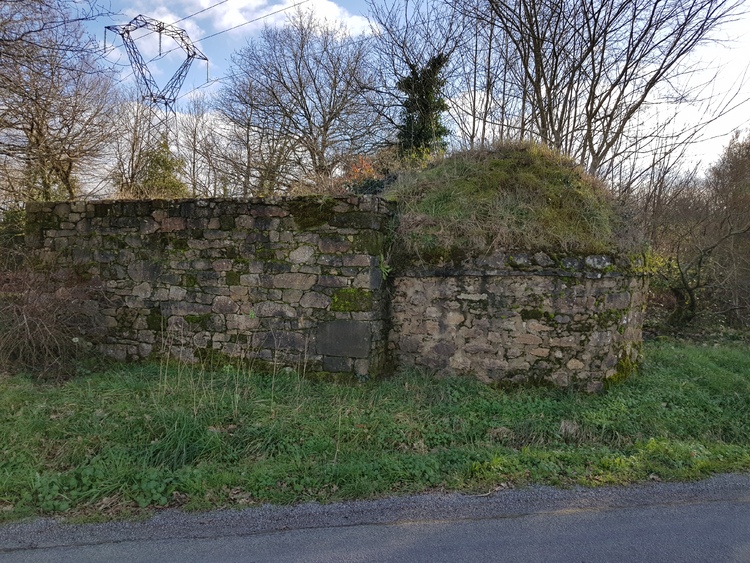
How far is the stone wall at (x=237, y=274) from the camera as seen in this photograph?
632 cm

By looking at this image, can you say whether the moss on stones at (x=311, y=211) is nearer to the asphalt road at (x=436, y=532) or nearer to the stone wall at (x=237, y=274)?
the stone wall at (x=237, y=274)

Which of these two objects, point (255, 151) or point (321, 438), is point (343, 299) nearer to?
point (321, 438)

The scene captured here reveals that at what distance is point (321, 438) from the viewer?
15.1 ft

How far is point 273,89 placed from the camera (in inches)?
799

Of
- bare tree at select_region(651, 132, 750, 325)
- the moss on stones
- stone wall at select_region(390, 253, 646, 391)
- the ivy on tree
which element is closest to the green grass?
stone wall at select_region(390, 253, 646, 391)

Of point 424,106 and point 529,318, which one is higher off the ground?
point 424,106

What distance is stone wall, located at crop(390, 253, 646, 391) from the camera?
6.12m

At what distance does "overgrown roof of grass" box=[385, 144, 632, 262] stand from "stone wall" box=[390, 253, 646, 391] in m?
0.26


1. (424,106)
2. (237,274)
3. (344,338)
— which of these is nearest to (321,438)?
(344,338)

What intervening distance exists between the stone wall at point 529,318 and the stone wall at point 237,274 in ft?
3.03

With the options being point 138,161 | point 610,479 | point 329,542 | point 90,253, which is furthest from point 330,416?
point 138,161

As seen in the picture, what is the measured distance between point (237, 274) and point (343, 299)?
1.56 metres

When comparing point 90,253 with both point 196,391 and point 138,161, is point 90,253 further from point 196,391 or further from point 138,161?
point 138,161

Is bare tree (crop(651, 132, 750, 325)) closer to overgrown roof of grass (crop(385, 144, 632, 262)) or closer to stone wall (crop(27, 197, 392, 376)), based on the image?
overgrown roof of grass (crop(385, 144, 632, 262))
